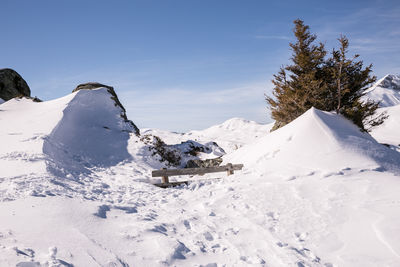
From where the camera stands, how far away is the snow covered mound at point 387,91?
8900 cm

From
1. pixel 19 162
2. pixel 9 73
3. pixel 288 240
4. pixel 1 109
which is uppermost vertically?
pixel 9 73

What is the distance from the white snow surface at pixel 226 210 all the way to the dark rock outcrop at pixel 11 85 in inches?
691

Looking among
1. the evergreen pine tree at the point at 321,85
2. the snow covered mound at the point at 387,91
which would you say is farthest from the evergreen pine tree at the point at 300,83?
the snow covered mound at the point at 387,91

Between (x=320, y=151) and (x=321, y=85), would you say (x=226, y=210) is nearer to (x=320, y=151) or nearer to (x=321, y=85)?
(x=320, y=151)

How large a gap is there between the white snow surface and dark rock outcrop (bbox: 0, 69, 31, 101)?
17.5 meters

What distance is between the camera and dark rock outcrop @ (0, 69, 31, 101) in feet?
82.7

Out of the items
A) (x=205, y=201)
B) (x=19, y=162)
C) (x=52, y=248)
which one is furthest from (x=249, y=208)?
(x=19, y=162)

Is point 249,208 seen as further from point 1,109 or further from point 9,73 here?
point 9,73

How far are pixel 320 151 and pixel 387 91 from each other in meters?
117

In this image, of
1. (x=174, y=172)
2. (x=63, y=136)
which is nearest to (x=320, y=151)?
(x=174, y=172)

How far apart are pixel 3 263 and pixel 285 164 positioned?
8.16 m

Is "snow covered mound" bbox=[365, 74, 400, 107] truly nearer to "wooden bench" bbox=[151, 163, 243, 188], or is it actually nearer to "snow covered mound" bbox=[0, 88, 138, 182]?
"snow covered mound" bbox=[0, 88, 138, 182]

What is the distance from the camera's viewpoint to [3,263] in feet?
9.22

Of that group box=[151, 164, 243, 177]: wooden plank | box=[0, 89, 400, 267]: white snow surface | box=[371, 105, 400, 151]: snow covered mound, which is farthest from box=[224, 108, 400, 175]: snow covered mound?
box=[371, 105, 400, 151]: snow covered mound
